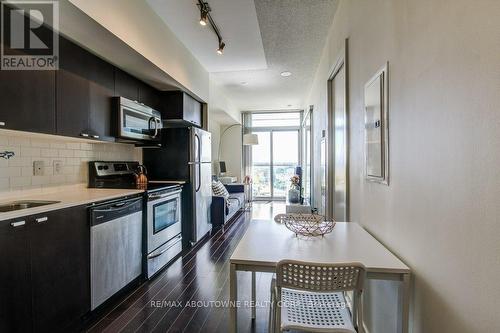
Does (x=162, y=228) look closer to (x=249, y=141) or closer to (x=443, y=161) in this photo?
(x=443, y=161)

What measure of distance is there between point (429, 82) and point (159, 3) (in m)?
2.55

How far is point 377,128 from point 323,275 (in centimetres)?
98

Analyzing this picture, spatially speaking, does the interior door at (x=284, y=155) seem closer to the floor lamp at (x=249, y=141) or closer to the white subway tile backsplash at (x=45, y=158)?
the floor lamp at (x=249, y=141)

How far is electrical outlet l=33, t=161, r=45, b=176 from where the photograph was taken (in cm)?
227

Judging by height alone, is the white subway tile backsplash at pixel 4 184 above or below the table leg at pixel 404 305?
above

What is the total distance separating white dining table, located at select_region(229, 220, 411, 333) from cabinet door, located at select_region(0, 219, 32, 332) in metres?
1.28

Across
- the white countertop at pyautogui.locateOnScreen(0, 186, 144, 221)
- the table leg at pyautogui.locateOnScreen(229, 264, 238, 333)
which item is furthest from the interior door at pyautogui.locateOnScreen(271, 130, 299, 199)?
the table leg at pyautogui.locateOnScreen(229, 264, 238, 333)

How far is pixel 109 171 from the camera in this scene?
3.13 meters

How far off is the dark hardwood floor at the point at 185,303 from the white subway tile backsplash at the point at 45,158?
1283 mm


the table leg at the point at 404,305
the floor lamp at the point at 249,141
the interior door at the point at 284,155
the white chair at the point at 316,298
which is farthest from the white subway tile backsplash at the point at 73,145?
the interior door at the point at 284,155

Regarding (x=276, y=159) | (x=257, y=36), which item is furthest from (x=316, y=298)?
(x=276, y=159)

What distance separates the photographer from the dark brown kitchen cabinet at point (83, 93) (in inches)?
85.0

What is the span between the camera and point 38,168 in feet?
7.56

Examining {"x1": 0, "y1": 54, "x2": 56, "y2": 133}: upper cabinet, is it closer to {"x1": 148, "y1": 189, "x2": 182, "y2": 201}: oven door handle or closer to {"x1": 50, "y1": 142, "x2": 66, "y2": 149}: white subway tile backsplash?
{"x1": 50, "y1": 142, "x2": 66, "y2": 149}: white subway tile backsplash
